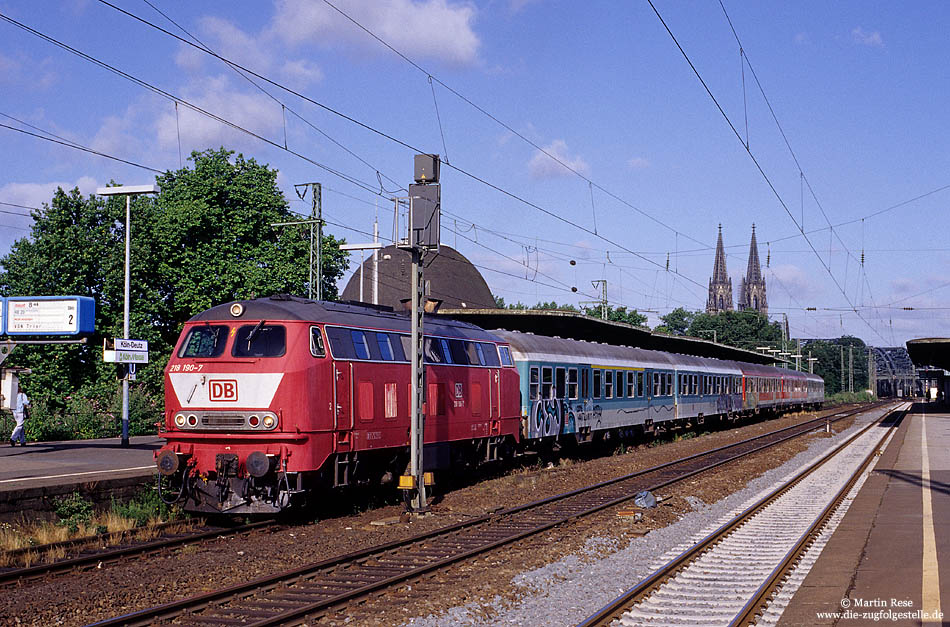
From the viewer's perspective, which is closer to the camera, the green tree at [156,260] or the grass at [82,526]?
the grass at [82,526]

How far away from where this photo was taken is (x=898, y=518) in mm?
16688

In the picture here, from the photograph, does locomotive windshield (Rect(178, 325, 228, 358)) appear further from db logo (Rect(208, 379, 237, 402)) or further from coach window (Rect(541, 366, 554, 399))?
coach window (Rect(541, 366, 554, 399))

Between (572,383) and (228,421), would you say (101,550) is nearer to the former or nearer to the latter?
(228,421)

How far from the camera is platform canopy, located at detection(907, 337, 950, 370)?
2226 inches

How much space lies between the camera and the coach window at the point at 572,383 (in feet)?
91.6

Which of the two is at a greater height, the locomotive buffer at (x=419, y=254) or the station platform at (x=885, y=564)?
the locomotive buffer at (x=419, y=254)

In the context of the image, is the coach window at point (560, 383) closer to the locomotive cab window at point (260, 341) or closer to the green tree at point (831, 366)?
the locomotive cab window at point (260, 341)

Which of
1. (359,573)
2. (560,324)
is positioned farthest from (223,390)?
(560,324)

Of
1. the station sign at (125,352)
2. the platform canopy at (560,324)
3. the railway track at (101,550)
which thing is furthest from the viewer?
the platform canopy at (560,324)

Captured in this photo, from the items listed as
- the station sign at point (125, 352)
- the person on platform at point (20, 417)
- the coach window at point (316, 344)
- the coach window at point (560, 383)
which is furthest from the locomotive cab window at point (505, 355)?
the person on platform at point (20, 417)

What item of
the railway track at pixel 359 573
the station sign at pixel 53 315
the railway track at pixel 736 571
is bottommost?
the railway track at pixel 736 571

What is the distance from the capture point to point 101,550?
13.3 meters

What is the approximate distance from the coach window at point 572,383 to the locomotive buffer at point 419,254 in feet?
35.0

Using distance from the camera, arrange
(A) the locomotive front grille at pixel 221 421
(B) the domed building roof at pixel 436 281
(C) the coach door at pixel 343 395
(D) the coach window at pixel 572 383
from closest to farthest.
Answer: (A) the locomotive front grille at pixel 221 421 → (C) the coach door at pixel 343 395 → (D) the coach window at pixel 572 383 → (B) the domed building roof at pixel 436 281
